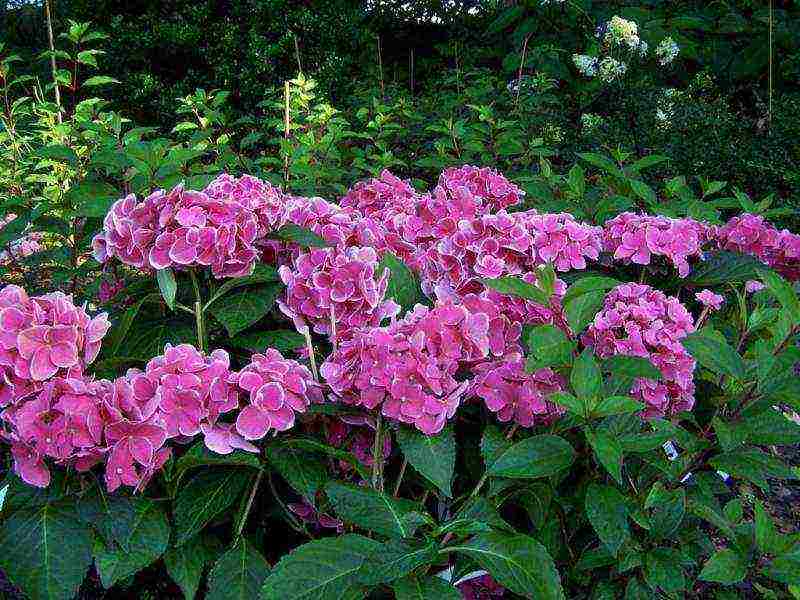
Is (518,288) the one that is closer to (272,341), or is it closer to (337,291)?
(337,291)

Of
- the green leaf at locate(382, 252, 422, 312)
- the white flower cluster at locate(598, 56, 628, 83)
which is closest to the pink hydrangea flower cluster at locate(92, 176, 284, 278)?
the green leaf at locate(382, 252, 422, 312)

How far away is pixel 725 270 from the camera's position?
1.81m

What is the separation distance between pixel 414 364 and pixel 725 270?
3.12 ft

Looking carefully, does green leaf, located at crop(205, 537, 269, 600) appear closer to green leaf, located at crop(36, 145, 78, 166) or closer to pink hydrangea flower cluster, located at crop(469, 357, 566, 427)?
pink hydrangea flower cluster, located at crop(469, 357, 566, 427)

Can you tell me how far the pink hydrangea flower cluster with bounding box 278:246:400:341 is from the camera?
4.65 feet

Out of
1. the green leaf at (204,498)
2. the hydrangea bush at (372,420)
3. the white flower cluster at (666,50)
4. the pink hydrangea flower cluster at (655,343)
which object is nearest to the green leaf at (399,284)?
the hydrangea bush at (372,420)

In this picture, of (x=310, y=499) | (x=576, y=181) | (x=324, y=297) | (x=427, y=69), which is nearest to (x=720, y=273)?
(x=576, y=181)

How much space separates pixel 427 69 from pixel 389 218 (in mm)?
5643

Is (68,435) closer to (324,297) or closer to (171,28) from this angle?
(324,297)

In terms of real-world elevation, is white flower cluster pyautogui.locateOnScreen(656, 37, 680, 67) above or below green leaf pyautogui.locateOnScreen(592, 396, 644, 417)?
above

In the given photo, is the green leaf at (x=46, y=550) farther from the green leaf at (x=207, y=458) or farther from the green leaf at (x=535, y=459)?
the green leaf at (x=535, y=459)

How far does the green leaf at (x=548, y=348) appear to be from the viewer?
1.23 meters

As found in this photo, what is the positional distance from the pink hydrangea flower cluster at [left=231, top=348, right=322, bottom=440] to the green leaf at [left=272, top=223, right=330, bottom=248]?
31 cm

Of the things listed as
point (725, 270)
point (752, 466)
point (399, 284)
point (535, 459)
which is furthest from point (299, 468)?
point (725, 270)
